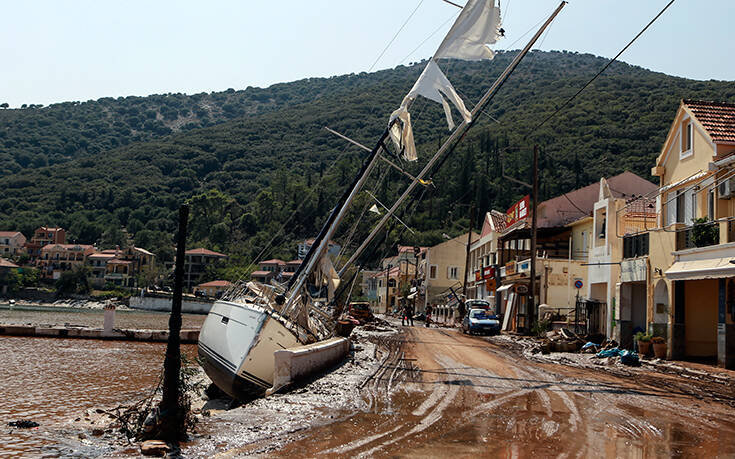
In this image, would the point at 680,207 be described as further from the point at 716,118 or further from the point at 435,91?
the point at 435,91

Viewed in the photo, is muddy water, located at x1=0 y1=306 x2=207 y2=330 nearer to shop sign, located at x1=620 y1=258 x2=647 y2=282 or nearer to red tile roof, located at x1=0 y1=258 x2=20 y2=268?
shop sign, located at x1=620 y1=258 x2=647 y2=282

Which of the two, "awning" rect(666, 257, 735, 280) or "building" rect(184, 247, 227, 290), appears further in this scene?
"building" rect(184, 247, 227, 290)

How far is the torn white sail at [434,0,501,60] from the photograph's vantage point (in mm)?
18484

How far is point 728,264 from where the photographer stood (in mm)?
19391

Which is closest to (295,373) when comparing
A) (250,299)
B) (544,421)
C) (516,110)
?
(250,299)

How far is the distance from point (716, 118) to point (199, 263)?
12907 cm

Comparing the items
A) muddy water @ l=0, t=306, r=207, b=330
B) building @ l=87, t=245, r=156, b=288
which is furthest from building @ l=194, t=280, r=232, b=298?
muddy water @ l=0, t=306, r=207, b=330

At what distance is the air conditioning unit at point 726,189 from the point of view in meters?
20.3

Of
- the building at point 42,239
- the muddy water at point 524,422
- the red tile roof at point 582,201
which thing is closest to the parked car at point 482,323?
the red tile roof at point 582,201

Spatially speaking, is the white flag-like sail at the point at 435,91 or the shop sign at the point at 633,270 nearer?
the white flag-like sail at the point at 435,91

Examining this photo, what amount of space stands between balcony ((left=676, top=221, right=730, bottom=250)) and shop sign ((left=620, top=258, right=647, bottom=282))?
293 cm

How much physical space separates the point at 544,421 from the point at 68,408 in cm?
1051

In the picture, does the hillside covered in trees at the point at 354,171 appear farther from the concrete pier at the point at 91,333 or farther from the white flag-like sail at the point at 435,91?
the white flag-like sail at the point at 435,91

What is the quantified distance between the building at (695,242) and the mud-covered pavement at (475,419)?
15.6 feet
